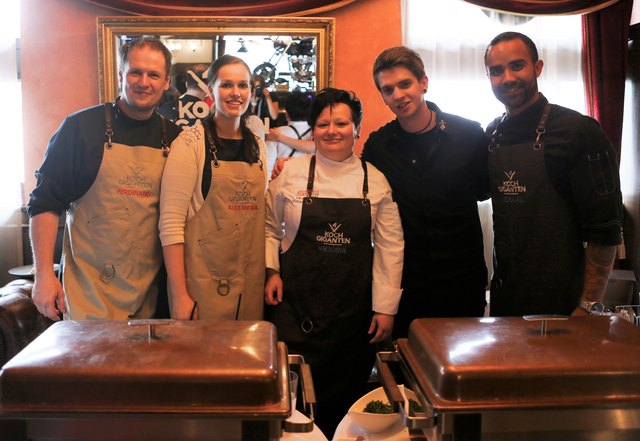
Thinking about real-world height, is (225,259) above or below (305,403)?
above

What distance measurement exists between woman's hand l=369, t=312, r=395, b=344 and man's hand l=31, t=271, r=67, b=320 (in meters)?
1.07

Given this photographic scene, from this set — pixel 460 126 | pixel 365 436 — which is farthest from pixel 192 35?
pixel 365 436

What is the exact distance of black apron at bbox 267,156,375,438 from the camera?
2100 millimetres

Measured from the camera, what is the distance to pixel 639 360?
1.09m

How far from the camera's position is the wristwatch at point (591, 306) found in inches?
68.9

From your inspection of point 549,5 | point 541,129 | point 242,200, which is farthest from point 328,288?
point 549,5

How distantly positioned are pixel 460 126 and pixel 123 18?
2441 mm

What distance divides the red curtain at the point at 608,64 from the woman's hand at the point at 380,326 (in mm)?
2671

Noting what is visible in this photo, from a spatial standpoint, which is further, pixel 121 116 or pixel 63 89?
pixel 63 89

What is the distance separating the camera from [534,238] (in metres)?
1.96

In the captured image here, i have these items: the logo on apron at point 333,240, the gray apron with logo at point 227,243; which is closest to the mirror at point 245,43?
the gray apron with logo at point 227,243

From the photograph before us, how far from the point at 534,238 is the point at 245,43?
96.9 inches

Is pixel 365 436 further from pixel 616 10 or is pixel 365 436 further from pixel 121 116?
pixel 616 10

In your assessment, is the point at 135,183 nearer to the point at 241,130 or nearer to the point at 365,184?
the point at 241,130
